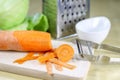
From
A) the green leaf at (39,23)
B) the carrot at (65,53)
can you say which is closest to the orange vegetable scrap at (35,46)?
the carrot at (65,53)

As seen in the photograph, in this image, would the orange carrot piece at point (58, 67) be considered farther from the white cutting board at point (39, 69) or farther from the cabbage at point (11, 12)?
the cabbage at point (11, 12)

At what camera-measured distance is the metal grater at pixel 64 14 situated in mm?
808

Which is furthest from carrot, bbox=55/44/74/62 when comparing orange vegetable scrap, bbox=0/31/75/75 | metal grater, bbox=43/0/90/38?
metal grater, bbox=43/0/90/38

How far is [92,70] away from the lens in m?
0.66

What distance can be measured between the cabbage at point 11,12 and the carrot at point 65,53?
0.65 ft

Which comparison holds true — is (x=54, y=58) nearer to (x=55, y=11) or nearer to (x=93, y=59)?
(x=93, y=59)

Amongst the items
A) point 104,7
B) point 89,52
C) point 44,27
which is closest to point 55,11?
point 44,27

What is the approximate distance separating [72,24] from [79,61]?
229mm

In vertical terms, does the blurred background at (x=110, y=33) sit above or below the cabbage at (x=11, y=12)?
below

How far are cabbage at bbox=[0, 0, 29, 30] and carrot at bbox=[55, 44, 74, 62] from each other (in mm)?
198

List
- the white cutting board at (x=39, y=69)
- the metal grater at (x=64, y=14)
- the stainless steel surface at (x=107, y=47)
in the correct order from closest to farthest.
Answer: the white cutting board at (x=39, y=69)
the stainless steel surface at (x=107, y=47)
the metal grater at (x=64, y=14)

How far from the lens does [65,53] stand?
2.14 feet

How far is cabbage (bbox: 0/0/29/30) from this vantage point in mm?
763

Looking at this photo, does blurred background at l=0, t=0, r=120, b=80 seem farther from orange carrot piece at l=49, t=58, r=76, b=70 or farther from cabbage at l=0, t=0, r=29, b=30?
cabbage at l=0, t=0, r=29, b=30
